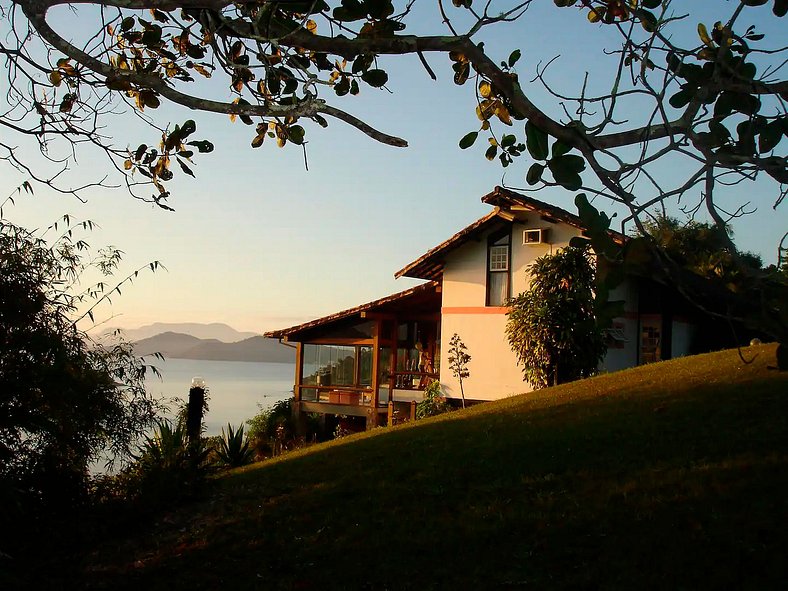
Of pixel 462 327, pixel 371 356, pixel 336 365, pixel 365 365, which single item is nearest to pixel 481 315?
pixel 462 327

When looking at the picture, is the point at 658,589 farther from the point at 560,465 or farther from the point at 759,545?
the point at 560,465

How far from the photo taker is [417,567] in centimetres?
752

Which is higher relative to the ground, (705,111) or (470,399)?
(705,111)

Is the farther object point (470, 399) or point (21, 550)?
point (470, 399)

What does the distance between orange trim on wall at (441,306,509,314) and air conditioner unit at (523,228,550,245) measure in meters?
1.99

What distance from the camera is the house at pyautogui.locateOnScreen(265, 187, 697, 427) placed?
2208 cm

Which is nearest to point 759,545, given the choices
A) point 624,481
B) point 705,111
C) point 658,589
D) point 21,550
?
point 658,589

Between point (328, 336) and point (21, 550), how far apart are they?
18509 millimetres

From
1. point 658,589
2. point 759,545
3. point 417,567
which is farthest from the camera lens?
point 417,567

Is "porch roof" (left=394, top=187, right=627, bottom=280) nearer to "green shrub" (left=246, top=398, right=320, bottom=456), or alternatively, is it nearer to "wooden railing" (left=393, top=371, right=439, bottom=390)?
"wooden railing" (left=393, top=371, right=439, bottom=390)

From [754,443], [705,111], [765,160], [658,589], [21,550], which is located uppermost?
[705,111]

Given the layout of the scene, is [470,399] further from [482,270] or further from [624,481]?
[624,481]

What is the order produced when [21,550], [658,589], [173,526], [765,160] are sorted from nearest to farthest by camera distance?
[765,160] < [658,589] < [21,550] < [173,526]

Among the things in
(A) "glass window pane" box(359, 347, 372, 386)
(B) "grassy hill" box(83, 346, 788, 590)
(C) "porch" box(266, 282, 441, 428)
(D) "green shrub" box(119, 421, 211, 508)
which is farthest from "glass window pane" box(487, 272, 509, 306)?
(D) "green shrub" box(119, 421, 211, 508)
